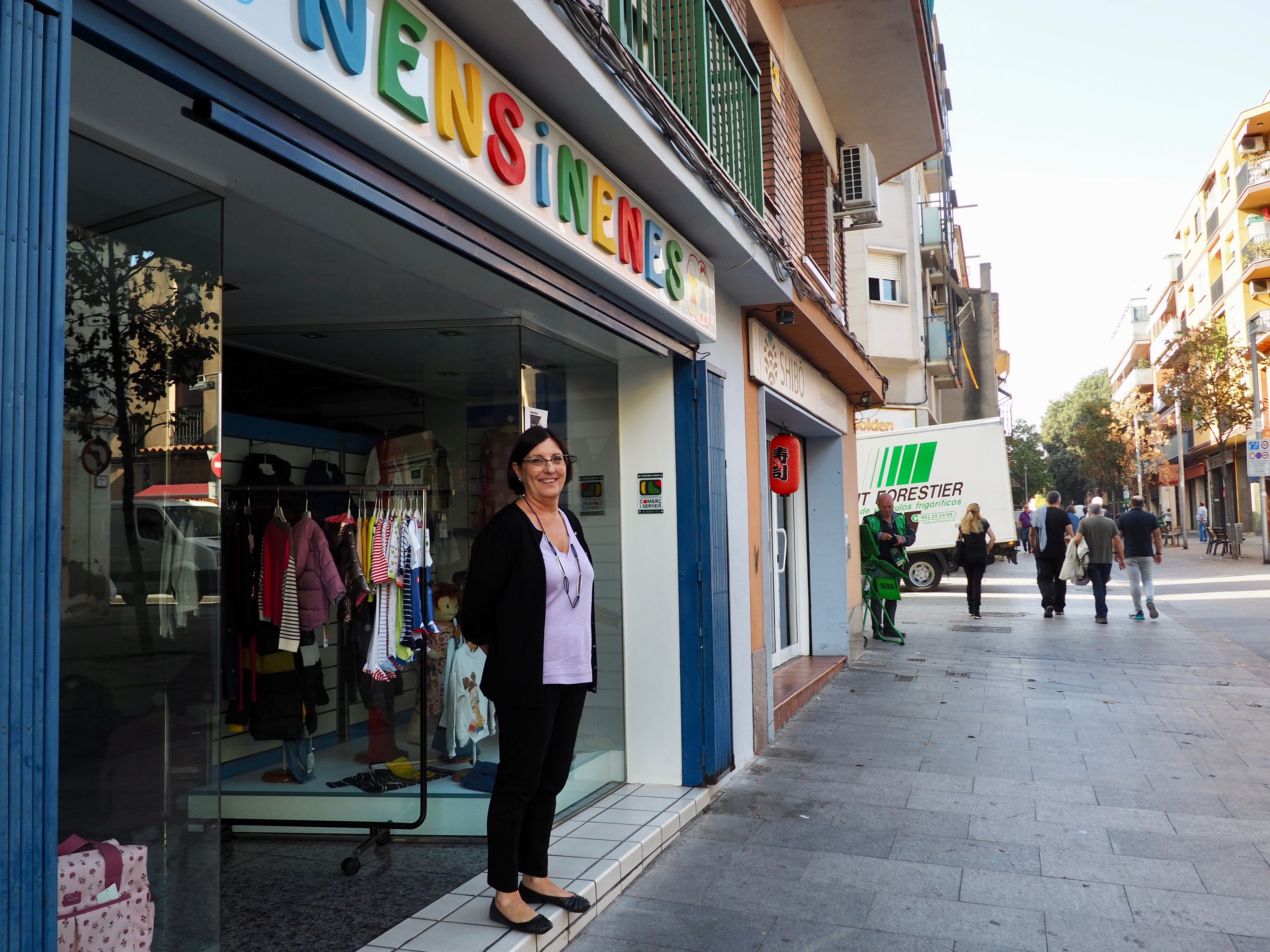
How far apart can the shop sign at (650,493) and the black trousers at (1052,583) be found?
11368 mm

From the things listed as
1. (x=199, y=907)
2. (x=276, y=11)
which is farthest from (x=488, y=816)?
(x=276, y=11)

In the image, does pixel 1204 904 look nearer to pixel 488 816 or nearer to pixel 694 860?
pixel 694 860

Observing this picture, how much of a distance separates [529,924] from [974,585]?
537 inches

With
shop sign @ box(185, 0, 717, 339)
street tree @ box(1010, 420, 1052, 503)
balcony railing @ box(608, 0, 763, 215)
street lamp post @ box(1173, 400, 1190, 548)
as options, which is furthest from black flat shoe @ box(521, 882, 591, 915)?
street tree @ box(1010, 420, 1052, 503)

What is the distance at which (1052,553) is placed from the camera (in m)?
15.6

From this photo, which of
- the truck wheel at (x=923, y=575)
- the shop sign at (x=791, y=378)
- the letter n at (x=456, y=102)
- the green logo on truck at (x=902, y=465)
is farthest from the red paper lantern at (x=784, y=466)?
the truck wheel at (x=923, y=575)

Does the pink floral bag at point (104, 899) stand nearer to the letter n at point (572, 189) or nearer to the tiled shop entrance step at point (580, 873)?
the tiled shop entrance step at point (580, 873)

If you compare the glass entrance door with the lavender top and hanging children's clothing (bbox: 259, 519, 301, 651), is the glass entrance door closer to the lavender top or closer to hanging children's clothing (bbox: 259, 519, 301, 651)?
hanging children's clothing (bbox: 259, 519, 301, 651)

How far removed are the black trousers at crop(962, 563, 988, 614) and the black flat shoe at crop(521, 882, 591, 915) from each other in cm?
1303

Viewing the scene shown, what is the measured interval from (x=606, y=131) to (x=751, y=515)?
11.9 feet

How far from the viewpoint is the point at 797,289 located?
7.49 m

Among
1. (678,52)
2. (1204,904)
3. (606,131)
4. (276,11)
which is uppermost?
(678,52)

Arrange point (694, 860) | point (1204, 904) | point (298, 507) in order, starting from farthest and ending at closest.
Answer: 1. point (298, 507)
2. point (694, 860)
3. point (1204, 904)

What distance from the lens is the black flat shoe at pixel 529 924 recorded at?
365 centimetres
